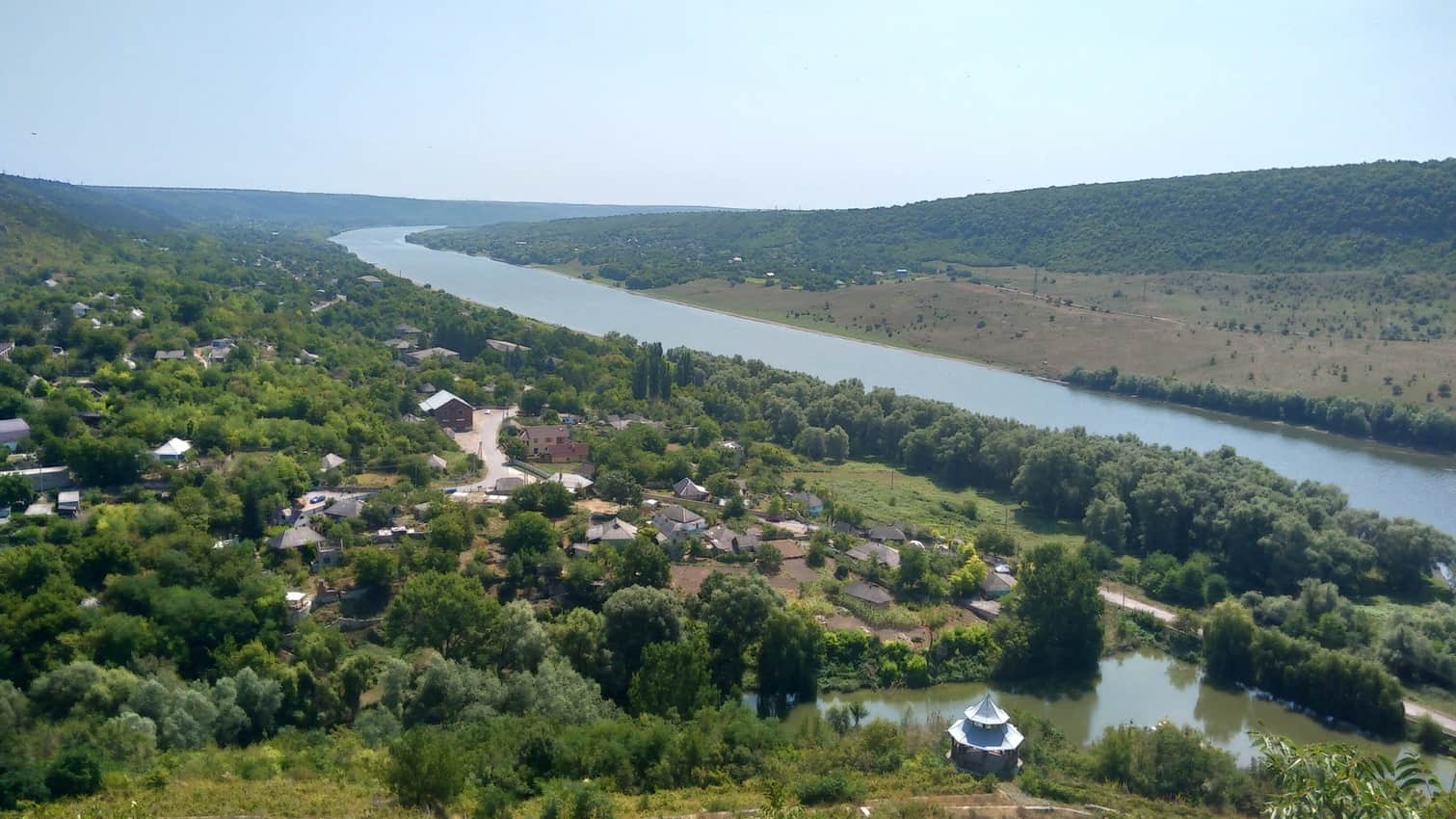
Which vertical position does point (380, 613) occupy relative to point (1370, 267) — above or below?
below

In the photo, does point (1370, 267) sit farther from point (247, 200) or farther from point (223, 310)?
point (247, 200)

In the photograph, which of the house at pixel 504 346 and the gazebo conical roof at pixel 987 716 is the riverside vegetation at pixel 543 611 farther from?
the house at pixel 504 346

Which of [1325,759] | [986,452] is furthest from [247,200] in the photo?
[1325,759]

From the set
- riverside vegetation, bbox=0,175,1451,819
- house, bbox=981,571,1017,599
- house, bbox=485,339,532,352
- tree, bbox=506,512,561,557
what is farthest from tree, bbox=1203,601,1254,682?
house, bbox=485,339,532,352

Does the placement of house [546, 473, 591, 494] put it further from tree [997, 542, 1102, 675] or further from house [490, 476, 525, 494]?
tree [997, 542, 1102, 675]

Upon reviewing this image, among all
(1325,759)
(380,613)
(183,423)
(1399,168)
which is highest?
(1399,168)

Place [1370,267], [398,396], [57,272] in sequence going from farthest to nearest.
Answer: [1370,267] < [57,272] < [398,396]
